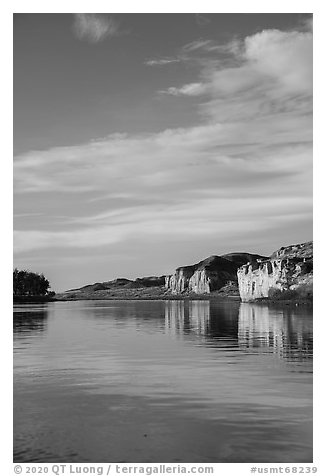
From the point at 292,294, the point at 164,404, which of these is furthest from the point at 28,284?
the point at 164,404

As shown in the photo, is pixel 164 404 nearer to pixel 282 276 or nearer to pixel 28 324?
pixel 28 324

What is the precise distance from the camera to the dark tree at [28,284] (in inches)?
5566

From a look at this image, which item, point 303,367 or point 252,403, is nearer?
point 252,403

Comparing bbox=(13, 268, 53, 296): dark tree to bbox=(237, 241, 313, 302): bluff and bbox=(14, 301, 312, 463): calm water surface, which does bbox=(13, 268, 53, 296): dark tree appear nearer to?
bbox=(237, 241, 313, 302): bluff

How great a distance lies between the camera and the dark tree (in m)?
141

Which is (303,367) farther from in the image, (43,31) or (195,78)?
(43,31)
